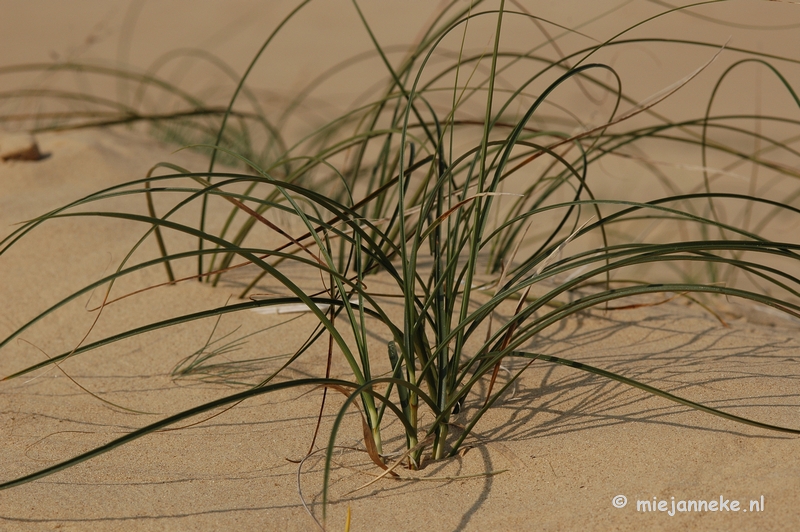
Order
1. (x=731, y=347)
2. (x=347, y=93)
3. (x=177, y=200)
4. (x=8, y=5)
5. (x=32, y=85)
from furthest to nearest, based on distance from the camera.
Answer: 1. (x=8, y=5)
2. (x=347, y=93)
3. (x=32, y=85)
4. (x=177, y=200)
5. (x=731, y=347)

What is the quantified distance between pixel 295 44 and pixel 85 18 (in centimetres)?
213

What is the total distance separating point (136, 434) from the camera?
86 cm

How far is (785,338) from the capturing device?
161 centimetres

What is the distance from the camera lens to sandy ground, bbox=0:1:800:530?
104 cm

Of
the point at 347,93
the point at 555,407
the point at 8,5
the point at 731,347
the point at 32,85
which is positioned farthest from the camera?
the point at 8,5

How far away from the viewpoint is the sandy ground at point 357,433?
1039 millimetres

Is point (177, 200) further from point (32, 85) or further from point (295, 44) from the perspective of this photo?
point (295, 44)

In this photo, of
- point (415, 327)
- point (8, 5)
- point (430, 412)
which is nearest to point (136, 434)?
point (415, 327)

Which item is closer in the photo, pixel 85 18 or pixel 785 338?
pixel 785 338

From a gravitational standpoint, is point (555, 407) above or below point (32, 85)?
below

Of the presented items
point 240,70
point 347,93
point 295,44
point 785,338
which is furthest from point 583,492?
point 295,44

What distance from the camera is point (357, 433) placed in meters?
1.26

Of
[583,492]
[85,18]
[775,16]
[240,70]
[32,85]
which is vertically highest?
[85,18]

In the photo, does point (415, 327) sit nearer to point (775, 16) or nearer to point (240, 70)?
point (240, 70)
